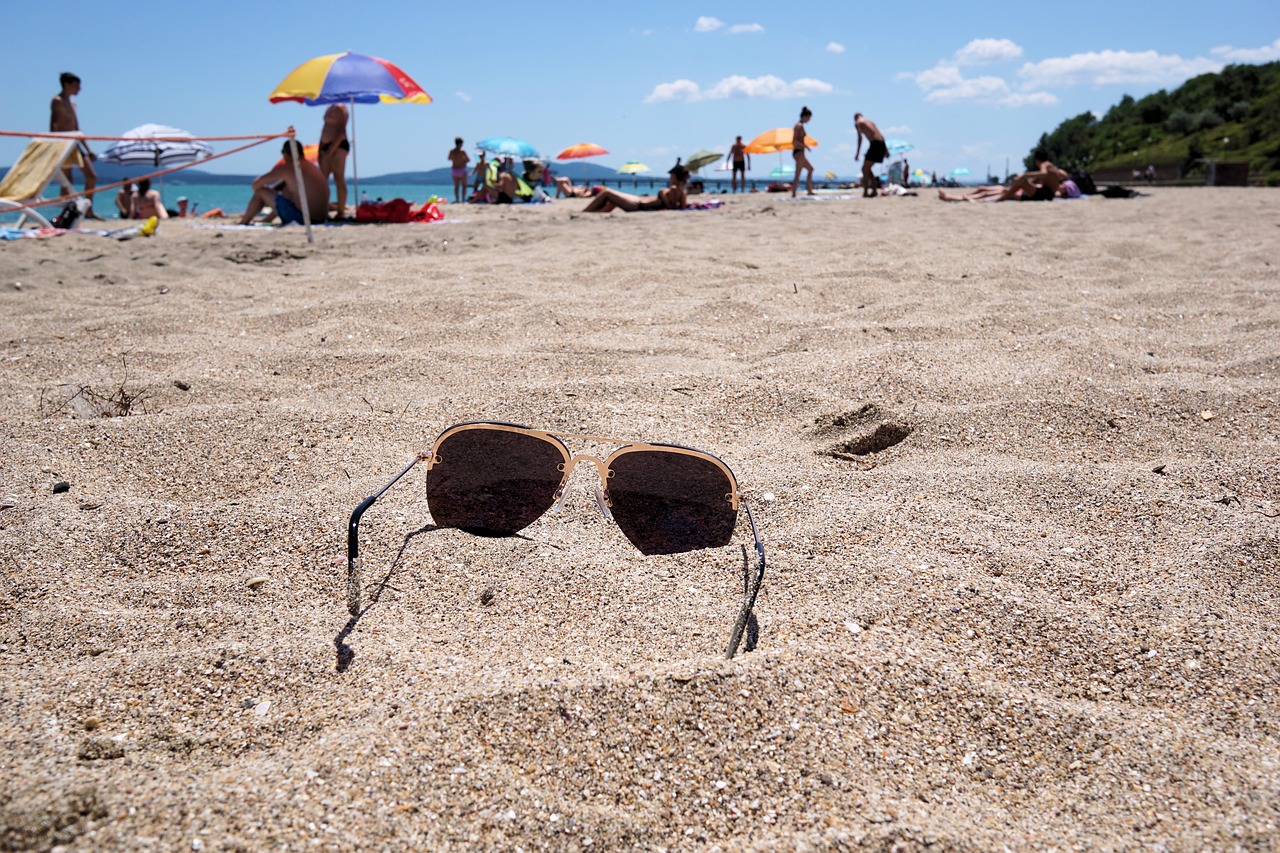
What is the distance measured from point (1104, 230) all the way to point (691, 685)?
6.47 m

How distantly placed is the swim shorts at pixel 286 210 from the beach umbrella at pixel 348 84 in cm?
137

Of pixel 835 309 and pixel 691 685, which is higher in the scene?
pixel 835 309

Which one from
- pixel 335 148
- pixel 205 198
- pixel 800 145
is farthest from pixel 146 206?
pixel 205 198

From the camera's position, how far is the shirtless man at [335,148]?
8.85 meters

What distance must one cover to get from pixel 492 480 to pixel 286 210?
25.9 ft

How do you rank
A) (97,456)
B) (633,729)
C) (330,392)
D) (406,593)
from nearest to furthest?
1. (633,729)
2. (406,593)
3. (97,456)
4. (330,392)

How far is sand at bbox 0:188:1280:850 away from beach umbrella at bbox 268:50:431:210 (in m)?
6.50

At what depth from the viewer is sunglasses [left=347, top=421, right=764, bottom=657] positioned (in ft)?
5.59

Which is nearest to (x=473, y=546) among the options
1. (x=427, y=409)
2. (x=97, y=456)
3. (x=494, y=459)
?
(x=494, y=459)

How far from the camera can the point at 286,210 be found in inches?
336

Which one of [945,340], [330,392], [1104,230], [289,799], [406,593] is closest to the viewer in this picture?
[289,799]

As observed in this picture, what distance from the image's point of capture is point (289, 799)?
1055 mm

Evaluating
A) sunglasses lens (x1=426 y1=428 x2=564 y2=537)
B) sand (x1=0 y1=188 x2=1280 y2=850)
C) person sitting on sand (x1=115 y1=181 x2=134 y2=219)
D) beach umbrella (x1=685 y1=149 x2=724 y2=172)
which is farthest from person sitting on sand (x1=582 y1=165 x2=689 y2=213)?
beach umbrella (x1=685 y1=149 x2=724 y2=172)

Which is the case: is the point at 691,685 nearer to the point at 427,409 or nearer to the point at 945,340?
the point at 427,409
